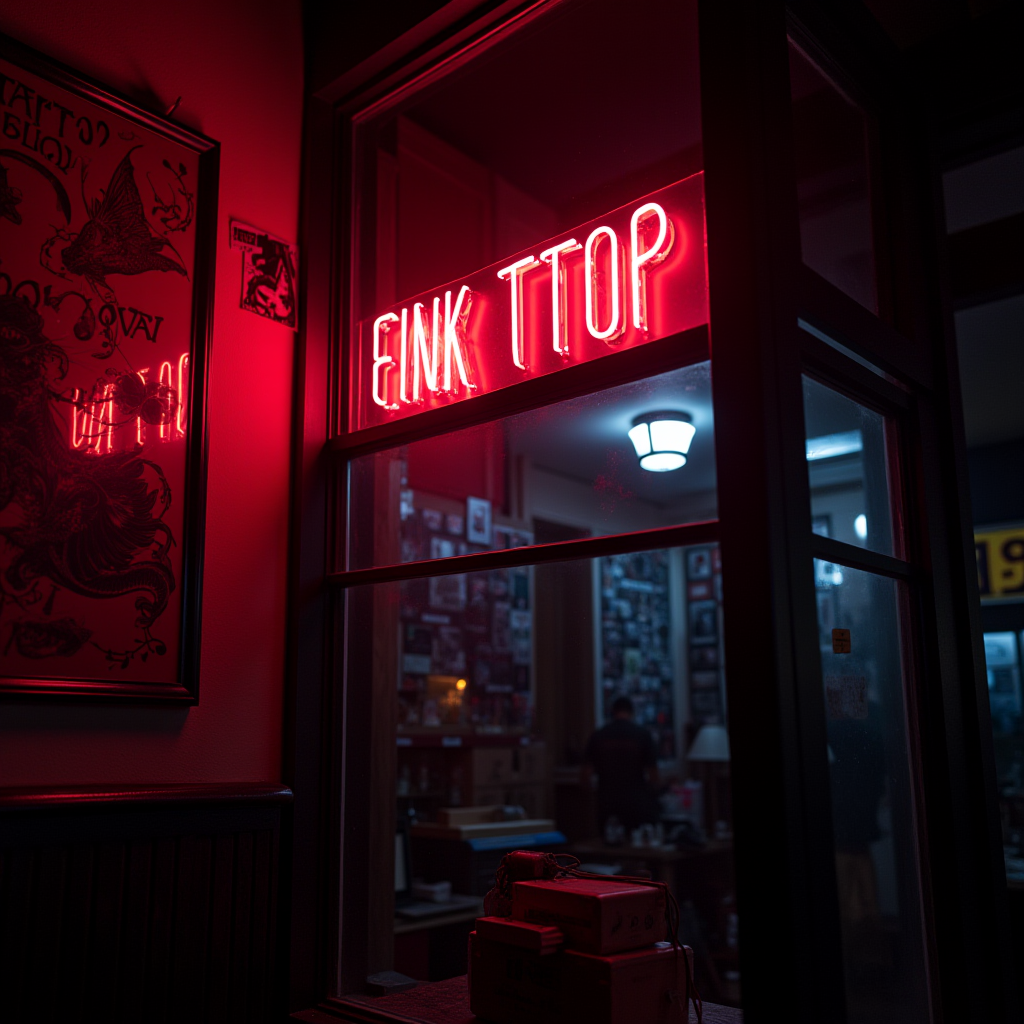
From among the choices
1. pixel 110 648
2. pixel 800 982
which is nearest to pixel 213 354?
pixel 110 648

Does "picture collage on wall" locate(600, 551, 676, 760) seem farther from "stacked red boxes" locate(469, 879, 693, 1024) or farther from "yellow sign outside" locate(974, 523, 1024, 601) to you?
"stacked red boxes" locate(469, 879, 693, 1024)

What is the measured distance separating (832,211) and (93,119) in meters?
2.13

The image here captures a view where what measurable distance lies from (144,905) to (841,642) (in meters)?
1.84

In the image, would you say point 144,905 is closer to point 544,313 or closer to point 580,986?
point 580,986

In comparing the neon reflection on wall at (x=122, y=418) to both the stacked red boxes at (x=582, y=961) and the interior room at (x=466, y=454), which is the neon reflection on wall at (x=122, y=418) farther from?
the stacked red boxes at (x=582, y=961)

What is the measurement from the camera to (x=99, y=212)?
102 inches

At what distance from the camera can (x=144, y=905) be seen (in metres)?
2.36

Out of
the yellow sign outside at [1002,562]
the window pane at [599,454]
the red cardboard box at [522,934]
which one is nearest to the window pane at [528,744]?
the window pane at [599,454]

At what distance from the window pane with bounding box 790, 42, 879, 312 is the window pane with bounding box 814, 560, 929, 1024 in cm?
88

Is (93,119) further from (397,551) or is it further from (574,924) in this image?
(574,924)

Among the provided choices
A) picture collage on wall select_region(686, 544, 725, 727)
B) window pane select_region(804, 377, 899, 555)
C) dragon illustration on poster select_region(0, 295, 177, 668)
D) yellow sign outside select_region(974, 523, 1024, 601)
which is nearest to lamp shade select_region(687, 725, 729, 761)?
picture collage on wall select_region(686, 544, 725, 727)

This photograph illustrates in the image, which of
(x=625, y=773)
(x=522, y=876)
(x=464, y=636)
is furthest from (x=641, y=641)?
(x=522, y=876)

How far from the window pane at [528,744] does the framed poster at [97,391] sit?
2.24 ft

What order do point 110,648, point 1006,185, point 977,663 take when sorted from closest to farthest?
point 110,648 < point 977,663 < point 1006,185
